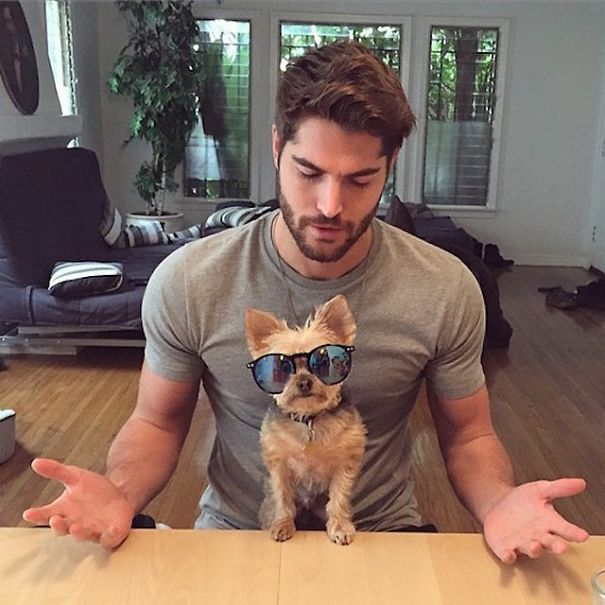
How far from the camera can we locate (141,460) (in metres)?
1.24

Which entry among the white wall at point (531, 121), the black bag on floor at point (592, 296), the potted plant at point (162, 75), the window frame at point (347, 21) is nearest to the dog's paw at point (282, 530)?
the black bag on floor at point (592, 296)

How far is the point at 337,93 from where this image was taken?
106 cm

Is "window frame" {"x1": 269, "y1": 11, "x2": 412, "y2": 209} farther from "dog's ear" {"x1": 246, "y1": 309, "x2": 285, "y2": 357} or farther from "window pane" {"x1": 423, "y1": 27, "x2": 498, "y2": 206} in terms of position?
"dog's ear" {"x1": 246, "y1": 309, "x2": 285, "y2": 357}

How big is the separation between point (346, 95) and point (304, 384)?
405 mm

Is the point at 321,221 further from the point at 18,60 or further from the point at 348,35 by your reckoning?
the point at 348,35

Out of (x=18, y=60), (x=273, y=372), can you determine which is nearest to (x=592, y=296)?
(x=18, y=60)

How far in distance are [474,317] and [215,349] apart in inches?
16.7

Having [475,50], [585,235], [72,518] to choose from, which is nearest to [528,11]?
[475,50]

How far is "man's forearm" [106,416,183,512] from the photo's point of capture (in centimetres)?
118

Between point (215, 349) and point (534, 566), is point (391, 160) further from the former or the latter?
point (534, 566)

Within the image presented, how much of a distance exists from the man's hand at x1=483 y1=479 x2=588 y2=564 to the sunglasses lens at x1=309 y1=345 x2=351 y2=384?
0.29 meters

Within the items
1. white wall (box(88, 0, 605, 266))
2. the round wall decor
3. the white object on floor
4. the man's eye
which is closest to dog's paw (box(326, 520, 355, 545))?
the man's eye

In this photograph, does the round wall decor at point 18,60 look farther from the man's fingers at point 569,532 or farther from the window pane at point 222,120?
the man's fingers at point 569,532

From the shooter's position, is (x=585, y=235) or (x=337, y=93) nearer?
(x=337, y=93)
